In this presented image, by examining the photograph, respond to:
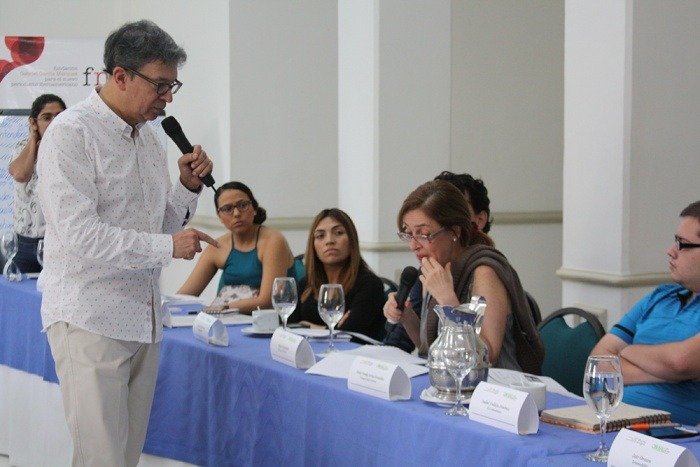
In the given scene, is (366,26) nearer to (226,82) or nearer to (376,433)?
(226,82)

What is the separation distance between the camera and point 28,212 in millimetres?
4988

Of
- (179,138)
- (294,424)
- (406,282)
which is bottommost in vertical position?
(294,424)

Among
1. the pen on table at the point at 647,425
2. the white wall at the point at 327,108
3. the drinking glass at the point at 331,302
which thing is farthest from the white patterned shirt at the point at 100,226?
the white wall at the point at 327,108

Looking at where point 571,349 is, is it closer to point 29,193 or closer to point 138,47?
point 138,47

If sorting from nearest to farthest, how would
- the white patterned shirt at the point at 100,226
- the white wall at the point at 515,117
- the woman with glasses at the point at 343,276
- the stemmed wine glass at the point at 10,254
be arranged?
the white patterned shirt at the point at 100,226, the woman with glasses at the point at 343,276, the stemmed wine glass at the point at 10,254, the white wall at the point at 515,117

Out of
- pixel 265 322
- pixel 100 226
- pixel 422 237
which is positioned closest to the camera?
pixel 100 226

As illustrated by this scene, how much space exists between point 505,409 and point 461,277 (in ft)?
3.18

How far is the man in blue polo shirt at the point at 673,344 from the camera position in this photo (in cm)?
254

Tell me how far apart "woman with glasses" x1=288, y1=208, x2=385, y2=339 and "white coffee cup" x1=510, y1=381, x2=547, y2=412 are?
5.67 feet

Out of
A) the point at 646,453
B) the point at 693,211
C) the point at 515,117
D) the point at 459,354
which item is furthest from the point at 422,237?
the point at 515,117

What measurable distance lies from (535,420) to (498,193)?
5.03 meters

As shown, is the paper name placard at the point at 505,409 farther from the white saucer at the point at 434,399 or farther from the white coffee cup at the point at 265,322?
the white coffee cup at the point at 265,322

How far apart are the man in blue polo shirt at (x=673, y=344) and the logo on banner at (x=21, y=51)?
5.04 m

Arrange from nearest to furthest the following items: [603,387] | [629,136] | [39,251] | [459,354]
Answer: [603,387] < [459,354] < [629,136] < [39,251]
